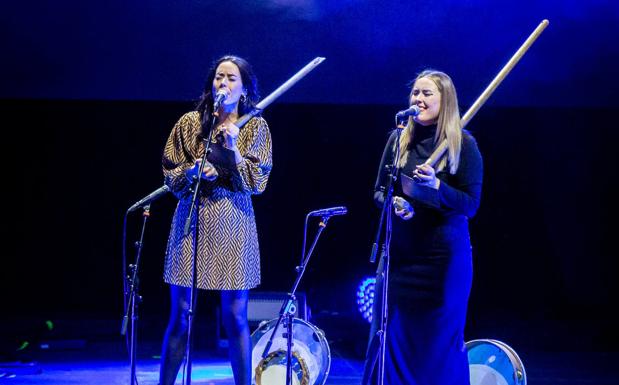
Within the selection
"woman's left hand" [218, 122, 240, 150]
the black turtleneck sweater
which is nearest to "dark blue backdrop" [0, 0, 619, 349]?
the black turtleneck sweater

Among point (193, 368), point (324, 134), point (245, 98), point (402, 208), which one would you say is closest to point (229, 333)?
point (402, 208)

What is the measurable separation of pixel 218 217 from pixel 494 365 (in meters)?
1.62

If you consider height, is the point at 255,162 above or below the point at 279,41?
below

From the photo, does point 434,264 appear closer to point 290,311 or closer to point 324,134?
point 290,311

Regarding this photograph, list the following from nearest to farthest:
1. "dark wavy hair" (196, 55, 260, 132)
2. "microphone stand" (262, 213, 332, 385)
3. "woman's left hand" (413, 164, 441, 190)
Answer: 1. "woman's left hand" (413, 164, 441, 190)
2. "dark wavy hair" (196, 55, 260, 132)
3. "microphone stand" (262, 213, 332, 385)

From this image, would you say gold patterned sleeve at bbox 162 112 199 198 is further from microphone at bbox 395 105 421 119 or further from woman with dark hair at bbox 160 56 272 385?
microphone at bbox 395 105 421 119

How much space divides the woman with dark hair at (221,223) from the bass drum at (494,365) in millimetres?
1270

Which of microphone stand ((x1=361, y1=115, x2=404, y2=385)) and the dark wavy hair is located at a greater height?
the dark wavy hair

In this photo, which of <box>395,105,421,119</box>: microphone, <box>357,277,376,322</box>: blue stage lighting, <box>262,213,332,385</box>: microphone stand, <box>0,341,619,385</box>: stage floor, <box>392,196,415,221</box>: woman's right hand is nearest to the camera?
<box>395,105,421,119</box>: microphone

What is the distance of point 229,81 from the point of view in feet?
11.8

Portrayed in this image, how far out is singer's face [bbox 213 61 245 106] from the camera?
360cm

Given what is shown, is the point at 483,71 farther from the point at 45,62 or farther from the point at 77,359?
the point at 77,359

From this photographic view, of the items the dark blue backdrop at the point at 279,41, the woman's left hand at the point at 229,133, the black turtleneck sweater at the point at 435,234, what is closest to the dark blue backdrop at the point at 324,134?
the dark blue backdrop at the point at 279,41

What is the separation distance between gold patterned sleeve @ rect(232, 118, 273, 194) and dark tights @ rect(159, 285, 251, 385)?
1.55 ft
